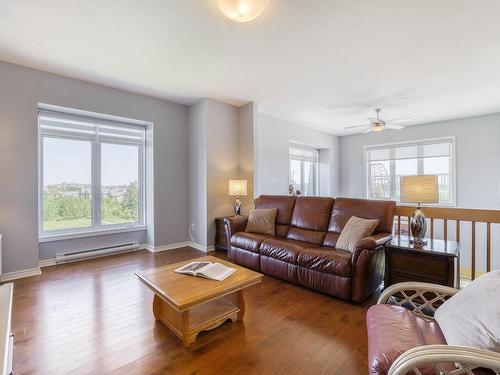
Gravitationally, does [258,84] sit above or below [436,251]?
above

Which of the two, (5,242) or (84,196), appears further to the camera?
(84,196)

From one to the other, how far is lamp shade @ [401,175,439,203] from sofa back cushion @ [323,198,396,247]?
38 cm

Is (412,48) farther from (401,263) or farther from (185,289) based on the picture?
(185,289)

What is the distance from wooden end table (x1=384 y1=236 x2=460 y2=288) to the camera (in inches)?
85.3

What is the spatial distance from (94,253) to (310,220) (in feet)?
11.1

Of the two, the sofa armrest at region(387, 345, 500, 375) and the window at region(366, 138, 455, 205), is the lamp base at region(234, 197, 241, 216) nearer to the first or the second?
the sofa armrest at region(387, 345, 500, 375)

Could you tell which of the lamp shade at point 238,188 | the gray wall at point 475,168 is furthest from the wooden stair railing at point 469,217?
the gray wall at point 475,168

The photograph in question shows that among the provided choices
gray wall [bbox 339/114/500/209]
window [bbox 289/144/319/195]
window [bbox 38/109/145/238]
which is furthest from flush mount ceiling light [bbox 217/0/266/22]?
gray wall [bbox 339/114/500/209]

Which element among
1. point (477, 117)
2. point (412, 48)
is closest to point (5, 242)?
point (412, 48)

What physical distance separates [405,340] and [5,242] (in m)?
4.25

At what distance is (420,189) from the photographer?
8.10ft

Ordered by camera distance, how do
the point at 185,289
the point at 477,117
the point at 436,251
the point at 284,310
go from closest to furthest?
1. the point at 185,289
2. the point at 436,251
3. the point at 284,310
4. the point at 477,117

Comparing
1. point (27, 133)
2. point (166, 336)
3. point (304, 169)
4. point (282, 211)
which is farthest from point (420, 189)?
point (27, 133)

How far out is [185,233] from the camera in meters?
4.84
